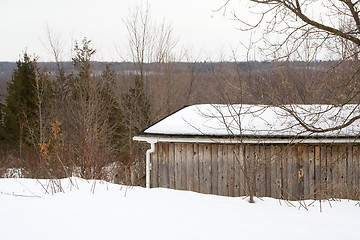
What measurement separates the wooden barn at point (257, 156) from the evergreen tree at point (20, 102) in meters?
13.8

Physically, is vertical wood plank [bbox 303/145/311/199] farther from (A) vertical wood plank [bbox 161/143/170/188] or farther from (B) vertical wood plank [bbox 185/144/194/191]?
(A) vertical wood plank [bbox 161/143/170/188]

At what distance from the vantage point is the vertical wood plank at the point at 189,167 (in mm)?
7918

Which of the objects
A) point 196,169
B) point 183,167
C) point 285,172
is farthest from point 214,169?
point 285,172

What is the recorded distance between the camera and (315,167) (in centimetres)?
751

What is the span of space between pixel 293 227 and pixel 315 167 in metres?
4.96

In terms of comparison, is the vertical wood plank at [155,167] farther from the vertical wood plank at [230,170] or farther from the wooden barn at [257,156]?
the vertical wood plank at [230,170]

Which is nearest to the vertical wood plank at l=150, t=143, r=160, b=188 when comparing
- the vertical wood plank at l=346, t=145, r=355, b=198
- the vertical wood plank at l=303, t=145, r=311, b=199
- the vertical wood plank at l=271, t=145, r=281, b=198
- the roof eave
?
the roof eave

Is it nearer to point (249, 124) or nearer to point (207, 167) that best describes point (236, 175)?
point (207, 167)

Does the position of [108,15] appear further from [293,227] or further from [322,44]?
[293,227]

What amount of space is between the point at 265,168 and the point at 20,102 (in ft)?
56.5

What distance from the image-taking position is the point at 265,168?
300 inches

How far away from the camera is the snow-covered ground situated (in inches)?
110

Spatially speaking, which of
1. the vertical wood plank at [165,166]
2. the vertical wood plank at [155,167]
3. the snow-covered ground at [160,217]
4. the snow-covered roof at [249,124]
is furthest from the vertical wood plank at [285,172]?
the snow-covered ground at [160,217]

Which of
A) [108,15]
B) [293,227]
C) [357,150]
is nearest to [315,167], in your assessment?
[357,150]
